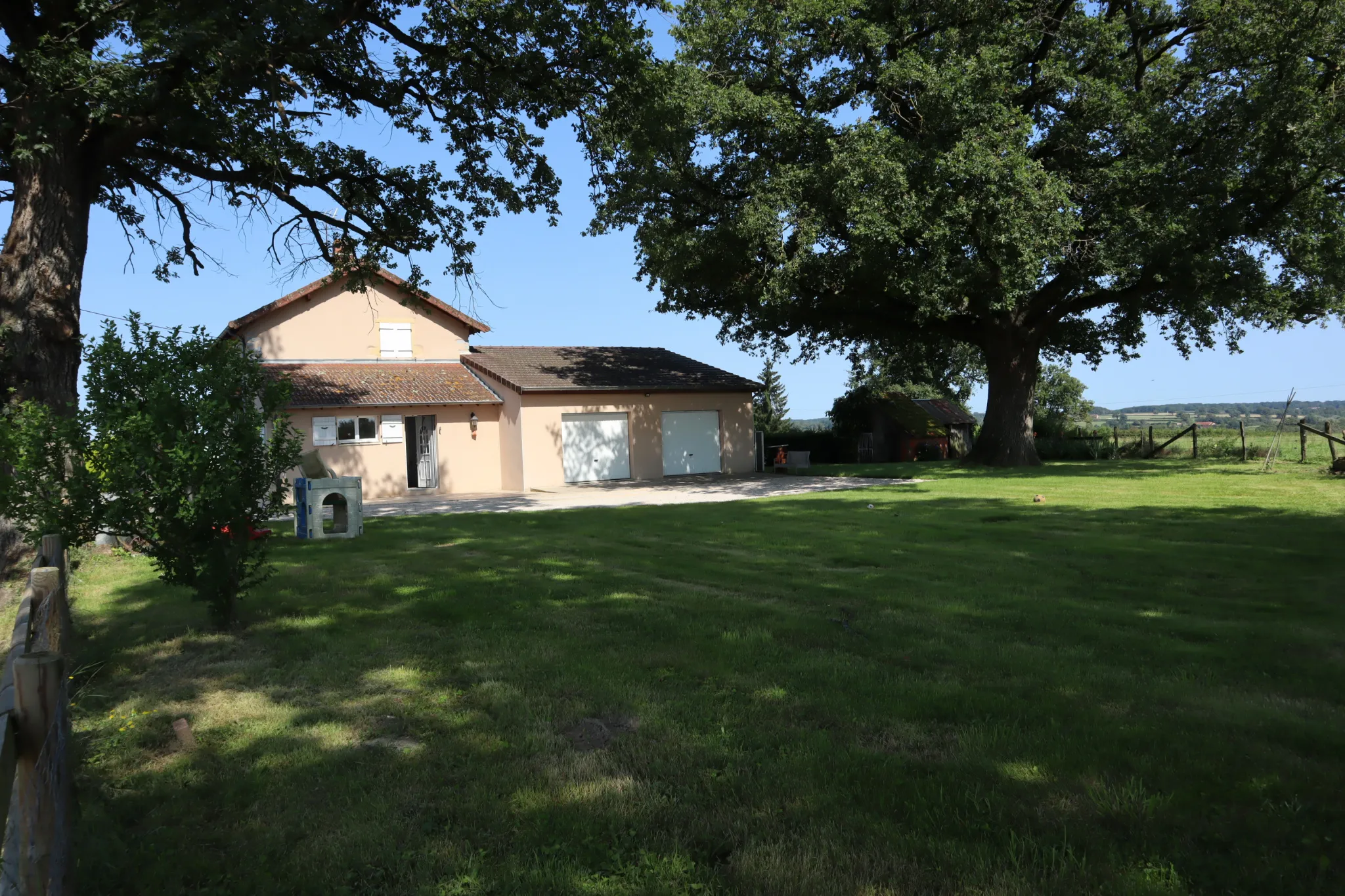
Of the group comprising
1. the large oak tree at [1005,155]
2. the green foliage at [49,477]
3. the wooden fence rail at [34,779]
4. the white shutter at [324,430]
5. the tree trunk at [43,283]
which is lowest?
the wooden fence rail at [34,779]

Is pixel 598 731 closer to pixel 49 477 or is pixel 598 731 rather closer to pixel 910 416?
pixel 49 477

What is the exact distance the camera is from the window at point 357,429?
22.1m

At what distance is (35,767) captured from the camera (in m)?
2.46

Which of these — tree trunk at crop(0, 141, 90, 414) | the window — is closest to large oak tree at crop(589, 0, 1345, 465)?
the window

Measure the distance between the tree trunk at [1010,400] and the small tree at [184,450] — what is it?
23.5 metres

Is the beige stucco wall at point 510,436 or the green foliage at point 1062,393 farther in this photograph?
the green foliage at point 1062,393

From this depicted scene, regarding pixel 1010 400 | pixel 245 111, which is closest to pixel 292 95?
pixel 245 111

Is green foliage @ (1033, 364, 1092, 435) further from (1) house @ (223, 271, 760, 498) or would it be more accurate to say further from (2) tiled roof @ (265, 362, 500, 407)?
(2) tiled roof @ (265, 362, 500, 407)

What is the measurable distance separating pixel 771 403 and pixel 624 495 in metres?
35.1

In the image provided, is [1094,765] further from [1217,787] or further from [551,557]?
[551,557]

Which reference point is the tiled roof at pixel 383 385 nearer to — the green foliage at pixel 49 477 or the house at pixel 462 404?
the house at pixel 462 404

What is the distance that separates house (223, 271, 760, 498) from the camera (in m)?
22.5

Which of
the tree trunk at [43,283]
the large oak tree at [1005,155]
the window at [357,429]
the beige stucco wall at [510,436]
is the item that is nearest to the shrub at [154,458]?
the tree trunk at [43,283]

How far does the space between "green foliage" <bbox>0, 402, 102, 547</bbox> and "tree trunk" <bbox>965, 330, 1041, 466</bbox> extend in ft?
80.3
